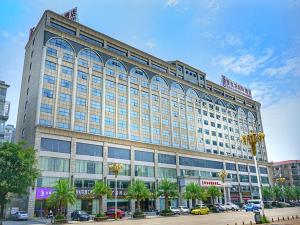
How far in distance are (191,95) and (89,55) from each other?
118 feet

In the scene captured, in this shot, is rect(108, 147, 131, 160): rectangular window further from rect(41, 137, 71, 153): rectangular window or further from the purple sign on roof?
the purple sign on roof

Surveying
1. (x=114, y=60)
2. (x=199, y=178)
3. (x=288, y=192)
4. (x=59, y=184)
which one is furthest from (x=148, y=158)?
(x=288, y=192)

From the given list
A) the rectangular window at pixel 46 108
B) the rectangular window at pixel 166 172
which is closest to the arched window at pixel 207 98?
the rectangular window at pixel 166 172

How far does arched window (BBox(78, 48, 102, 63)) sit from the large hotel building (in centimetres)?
24

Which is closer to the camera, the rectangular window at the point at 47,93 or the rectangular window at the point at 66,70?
the rectangular window at the point at 47,93

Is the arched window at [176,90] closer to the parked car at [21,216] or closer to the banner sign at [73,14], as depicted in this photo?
the banner sign at [73,14]

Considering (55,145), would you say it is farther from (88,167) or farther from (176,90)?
(176,90)

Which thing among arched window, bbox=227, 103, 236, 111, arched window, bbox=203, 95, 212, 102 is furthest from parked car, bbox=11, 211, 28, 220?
arched window, bbox=227, 103, 236, 111

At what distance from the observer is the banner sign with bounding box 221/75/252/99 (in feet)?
317

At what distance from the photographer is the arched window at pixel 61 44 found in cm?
5867

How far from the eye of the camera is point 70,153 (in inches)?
2157

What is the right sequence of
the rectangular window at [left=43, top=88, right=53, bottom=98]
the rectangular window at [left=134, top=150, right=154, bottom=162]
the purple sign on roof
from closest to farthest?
the purple sign on roof, the rectangular window at [left=43, top=88, right=53, bottom=98], the rectangular window at [left=134, top=150, right=154, bottom=162]

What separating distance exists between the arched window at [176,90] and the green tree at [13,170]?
50949 millimetres

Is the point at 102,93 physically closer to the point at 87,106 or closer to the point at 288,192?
the point at 87,106
